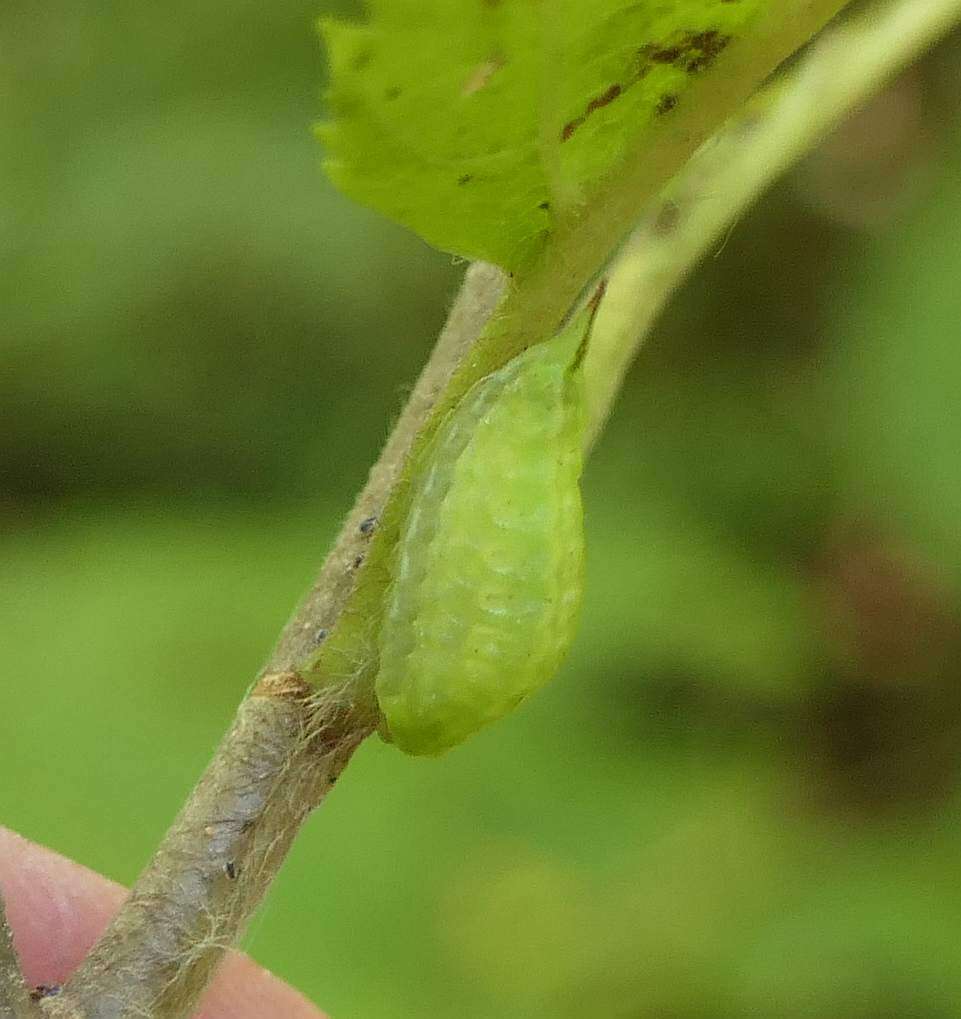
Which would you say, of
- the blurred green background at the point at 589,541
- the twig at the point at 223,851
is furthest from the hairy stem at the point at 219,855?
the blurred green background at the point at 589,541

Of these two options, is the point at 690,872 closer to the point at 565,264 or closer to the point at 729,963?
the point at 729,963

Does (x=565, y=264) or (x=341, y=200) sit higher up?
(x=341, y=200)

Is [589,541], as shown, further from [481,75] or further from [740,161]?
[481,75]

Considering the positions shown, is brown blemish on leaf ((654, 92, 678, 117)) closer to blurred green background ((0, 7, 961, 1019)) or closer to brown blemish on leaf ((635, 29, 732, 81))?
brown blemish on leaf ((635, 29, 732, 81))

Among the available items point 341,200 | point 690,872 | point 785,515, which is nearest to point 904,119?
point 785,515

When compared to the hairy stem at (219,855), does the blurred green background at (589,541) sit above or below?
above

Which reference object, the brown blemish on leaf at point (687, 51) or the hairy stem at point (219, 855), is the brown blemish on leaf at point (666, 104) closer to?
the brown blemish on leaf at point (687, 51)

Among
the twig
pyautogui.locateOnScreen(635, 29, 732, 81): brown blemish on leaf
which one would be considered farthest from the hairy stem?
pyautogui.locateOnScreen(635, 29, 732, 81): brown blemish on leaf
